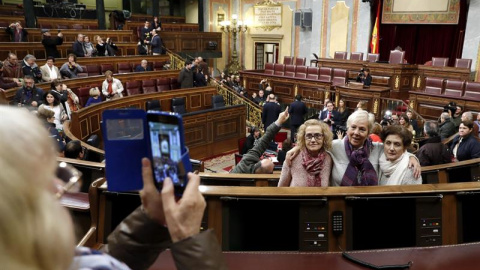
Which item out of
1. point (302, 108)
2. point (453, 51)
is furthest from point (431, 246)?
point (453, 51)

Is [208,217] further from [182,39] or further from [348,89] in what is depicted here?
[182,39]

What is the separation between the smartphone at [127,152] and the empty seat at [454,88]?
373 inches

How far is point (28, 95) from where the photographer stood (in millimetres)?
5965

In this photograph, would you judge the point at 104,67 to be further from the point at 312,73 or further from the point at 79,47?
the point at 312,73

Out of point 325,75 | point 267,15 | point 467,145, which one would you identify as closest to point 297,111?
point 325,75

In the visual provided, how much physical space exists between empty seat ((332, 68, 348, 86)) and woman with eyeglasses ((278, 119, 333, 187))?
908 cm

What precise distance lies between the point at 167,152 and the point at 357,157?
1.66 meters

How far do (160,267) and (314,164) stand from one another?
1140 millimetres

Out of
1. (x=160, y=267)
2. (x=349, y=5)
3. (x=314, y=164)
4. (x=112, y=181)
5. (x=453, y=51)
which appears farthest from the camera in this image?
(x=349, y=5)

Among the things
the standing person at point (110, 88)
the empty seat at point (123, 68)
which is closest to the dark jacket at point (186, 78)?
the empty seat at point (123, 68)

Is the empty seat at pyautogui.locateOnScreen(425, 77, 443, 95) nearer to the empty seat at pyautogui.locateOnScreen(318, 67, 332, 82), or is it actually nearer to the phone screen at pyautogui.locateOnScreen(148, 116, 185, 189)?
the empty seat at pyautogui.locateOnScreen(318, 67, 332, 82)

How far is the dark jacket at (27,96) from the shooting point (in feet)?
19.4

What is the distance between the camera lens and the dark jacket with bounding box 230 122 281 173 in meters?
2.73

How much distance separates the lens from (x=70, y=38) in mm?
11164
